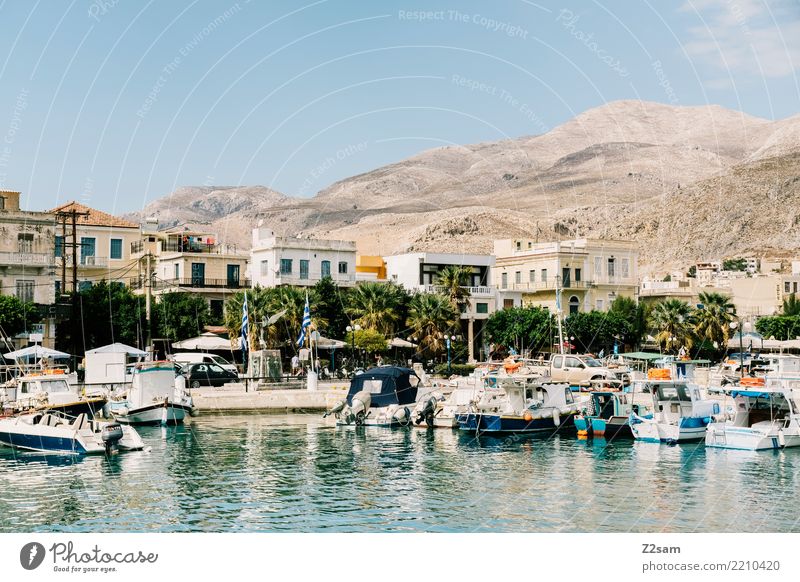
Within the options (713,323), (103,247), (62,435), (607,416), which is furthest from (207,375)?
(713,323)

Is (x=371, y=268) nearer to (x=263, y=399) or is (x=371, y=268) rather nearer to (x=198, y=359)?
(x=198, y=359)

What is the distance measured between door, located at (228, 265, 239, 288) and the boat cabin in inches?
902

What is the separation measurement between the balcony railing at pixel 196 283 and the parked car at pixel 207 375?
15.2 meters

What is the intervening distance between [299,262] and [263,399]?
2086 centimetres

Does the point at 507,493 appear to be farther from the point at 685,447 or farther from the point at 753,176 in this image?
the point at 753,176

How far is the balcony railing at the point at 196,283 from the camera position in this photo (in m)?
57.3

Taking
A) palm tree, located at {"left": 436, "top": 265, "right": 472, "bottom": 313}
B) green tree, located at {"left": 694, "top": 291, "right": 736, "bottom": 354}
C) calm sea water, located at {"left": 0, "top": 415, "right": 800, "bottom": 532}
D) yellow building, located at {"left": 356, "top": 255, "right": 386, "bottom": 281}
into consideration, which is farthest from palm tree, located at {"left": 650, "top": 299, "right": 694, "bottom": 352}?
calm sea water, located at {"left": 0, "top": 415, "right": 800, "bottom": 532}

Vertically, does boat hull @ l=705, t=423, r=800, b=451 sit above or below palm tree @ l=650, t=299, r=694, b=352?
below

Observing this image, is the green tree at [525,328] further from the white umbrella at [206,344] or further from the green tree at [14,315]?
the green tree at [14,315]

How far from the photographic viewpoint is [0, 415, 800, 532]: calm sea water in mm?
18531

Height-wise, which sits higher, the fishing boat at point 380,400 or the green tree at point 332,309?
the green tree at point 332,309

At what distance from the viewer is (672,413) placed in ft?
105

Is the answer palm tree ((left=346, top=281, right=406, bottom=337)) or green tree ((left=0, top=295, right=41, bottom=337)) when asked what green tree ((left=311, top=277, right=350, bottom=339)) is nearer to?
palm tree ((left=346, top=281, right=406, bottom=337))

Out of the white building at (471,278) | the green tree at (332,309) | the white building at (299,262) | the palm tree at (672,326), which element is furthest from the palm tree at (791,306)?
the green tree at (332,309)
